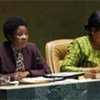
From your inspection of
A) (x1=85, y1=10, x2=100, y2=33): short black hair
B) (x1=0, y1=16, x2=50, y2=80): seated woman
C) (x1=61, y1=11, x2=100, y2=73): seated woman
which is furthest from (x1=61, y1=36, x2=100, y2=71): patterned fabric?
(x1=0, y1=16, x2=50, y2=80): seated woman

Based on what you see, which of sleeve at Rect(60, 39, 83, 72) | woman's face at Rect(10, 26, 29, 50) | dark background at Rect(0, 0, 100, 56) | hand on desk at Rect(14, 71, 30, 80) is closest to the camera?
hand on desk at Rect(14, 71, 30, 80)

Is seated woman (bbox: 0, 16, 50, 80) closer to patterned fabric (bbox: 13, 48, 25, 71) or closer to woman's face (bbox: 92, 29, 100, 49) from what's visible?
patterned fabric (bbox: 13, 48, 25, 71)

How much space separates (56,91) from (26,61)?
102cm

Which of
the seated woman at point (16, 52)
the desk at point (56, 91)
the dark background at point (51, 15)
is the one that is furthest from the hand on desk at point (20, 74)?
the dark background at point (51, 15)

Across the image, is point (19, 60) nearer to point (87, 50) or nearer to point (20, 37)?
point (20, 37)

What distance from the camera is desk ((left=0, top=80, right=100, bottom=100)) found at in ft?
8.45

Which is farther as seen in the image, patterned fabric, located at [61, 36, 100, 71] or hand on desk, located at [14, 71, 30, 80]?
patterned fabric, located at [61, 36, 100, 71]

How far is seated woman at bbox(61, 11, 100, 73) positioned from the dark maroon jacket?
0.21 m

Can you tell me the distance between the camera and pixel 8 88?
101 inches

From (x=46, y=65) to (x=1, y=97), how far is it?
1.29 m

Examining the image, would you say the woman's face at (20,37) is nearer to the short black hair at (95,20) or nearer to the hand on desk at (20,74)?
the hand on desk at (20,74)

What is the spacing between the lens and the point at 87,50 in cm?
396

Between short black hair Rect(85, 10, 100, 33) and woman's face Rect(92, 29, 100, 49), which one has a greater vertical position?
short black hair Rect(85, 10, 100, 33)

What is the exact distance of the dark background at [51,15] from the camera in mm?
5898
